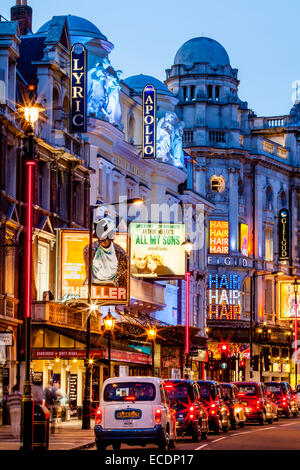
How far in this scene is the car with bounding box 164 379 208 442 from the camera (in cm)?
3638

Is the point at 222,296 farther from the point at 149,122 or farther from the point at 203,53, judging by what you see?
the point at 149,122

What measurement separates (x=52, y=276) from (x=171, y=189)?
72.0ft

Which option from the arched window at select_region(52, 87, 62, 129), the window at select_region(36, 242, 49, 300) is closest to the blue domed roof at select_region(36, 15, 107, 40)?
the arched window at select_region(52, 87, 62, 129)

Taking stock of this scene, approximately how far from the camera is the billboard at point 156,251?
199 ft

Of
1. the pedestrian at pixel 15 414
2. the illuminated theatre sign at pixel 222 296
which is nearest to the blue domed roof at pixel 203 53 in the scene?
the illuminated theatre sign at pixel 222 296

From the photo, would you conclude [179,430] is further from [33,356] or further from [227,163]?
[227,163]

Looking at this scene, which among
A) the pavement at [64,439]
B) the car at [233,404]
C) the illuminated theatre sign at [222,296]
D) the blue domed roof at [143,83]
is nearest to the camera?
the pavement at [64,439]

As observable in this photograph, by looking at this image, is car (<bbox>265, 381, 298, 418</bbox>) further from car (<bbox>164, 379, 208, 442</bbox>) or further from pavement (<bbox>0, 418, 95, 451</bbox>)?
car (<bbox>164, 379, 208, 442</bbox>)

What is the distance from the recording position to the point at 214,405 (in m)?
42.2

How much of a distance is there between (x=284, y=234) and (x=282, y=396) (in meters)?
44.5

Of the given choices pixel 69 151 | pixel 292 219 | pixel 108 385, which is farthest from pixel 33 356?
pixel 292 219

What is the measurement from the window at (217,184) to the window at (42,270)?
5008 centimetres

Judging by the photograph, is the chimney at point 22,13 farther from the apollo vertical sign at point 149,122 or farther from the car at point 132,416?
Answer: the car at point 132,416

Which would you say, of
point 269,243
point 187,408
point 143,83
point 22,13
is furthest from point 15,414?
point 269,243
